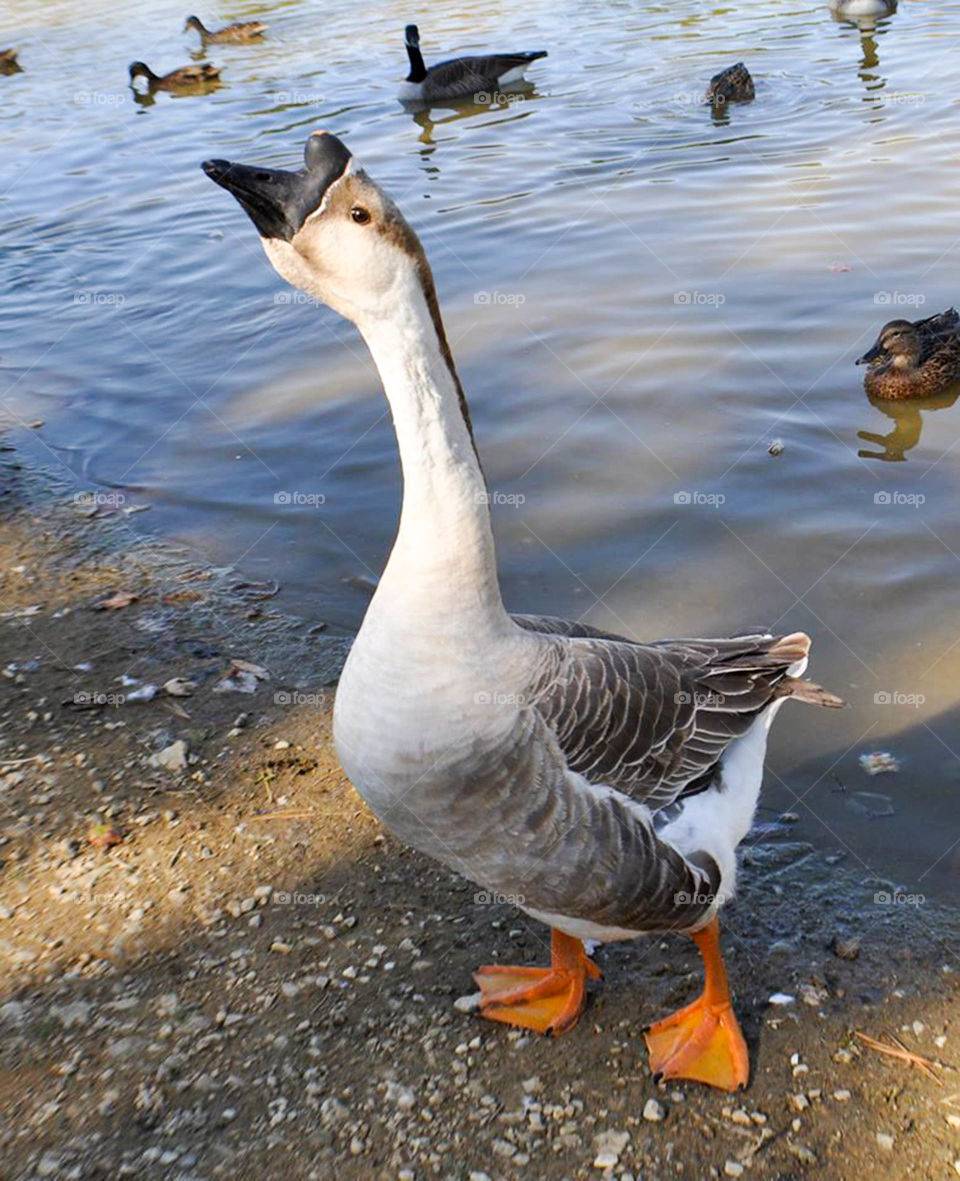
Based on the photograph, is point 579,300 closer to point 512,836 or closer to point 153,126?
point 512,836

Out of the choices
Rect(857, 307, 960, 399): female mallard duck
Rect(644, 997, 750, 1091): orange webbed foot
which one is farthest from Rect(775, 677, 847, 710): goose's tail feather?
Rect(857, 307, 960, 399): female mallard duck

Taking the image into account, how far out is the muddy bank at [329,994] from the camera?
347 cm

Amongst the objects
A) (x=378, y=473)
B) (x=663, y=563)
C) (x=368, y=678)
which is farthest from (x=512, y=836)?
(x=378, y=473)

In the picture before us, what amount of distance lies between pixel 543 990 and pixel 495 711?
133 centimetres

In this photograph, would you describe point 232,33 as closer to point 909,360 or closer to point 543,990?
point 909,360

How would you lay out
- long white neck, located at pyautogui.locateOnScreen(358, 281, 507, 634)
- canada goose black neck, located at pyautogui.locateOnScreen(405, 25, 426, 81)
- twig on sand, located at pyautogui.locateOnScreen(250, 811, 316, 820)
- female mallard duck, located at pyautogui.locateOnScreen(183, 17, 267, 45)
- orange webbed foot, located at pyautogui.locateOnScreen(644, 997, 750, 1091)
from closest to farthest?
long white neck, located at pyautogui.locateOnScreen(358, 281, 507, 634) < orange webbed foot, located at pyautogui.locateOnScreen(644, 997, 750, 1091) < twig on sand, located at pyautogui.locateOnScreen(250, 811, 316, 820) < canada goose black neck, located at pyautogui.locateOnScreen(405, 25, 426, 81) < female mallard duck, located at pyautogui.locateOnScreen(183, 17, 267, 45)

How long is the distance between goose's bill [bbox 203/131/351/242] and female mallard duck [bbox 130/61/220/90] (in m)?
20.3

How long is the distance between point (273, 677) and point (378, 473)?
8.60 feet

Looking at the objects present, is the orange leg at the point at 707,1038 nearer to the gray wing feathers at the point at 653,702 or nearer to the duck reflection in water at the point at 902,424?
the gray wing feathers at the point at 653,702

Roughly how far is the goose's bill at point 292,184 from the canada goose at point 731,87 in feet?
44.9

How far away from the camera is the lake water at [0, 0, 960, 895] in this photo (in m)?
6.27

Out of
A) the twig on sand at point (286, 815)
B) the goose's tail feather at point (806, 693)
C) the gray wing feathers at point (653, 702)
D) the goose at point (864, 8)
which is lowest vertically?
the twig on sand at point (286, 815)

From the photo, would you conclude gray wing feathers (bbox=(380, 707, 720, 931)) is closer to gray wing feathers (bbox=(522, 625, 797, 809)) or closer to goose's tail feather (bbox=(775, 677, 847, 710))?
gray wing feathers (bbox=(522, 625, 797, 809))

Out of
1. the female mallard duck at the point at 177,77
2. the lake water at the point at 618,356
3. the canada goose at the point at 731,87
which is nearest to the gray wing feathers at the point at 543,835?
the lake water at the point at 618,356
